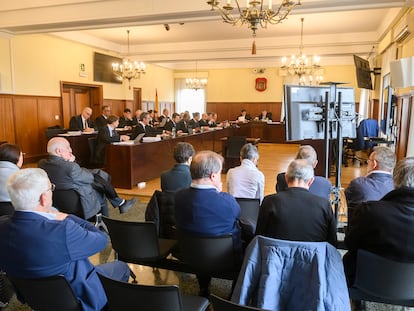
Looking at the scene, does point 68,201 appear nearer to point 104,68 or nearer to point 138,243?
point 138,243

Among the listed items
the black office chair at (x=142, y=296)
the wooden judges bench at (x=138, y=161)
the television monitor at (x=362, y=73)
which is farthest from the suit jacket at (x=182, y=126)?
the black office chair at (x=142, y=296)

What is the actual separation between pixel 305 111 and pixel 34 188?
2650 millimetres

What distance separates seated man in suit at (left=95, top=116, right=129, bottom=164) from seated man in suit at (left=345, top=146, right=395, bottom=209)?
4.71m

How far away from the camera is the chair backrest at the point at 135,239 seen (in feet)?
7.92

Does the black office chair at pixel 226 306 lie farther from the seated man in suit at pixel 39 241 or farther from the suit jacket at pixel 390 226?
the suit jacket at pixel 390 226

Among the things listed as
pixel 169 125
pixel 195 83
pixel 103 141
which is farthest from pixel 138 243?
pixel 195 83

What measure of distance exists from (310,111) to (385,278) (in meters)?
1.96

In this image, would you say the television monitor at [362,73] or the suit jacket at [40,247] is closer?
the suit jacket at [40,247]

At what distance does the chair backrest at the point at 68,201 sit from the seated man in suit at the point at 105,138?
311 centimetres

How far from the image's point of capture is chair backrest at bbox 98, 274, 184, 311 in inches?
58.3

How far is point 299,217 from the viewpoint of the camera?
2.00 meters

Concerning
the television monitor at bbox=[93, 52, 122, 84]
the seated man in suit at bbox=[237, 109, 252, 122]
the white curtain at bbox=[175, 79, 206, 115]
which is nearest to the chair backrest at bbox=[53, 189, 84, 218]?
the television monitor at bbox=[93, 52, 122, 84]

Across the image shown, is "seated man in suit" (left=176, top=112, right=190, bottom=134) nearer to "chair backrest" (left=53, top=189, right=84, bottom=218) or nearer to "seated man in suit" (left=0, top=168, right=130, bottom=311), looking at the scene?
"chair backrest" (left=53, top=189, right=84, bottom=218)

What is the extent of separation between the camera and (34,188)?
169cm
